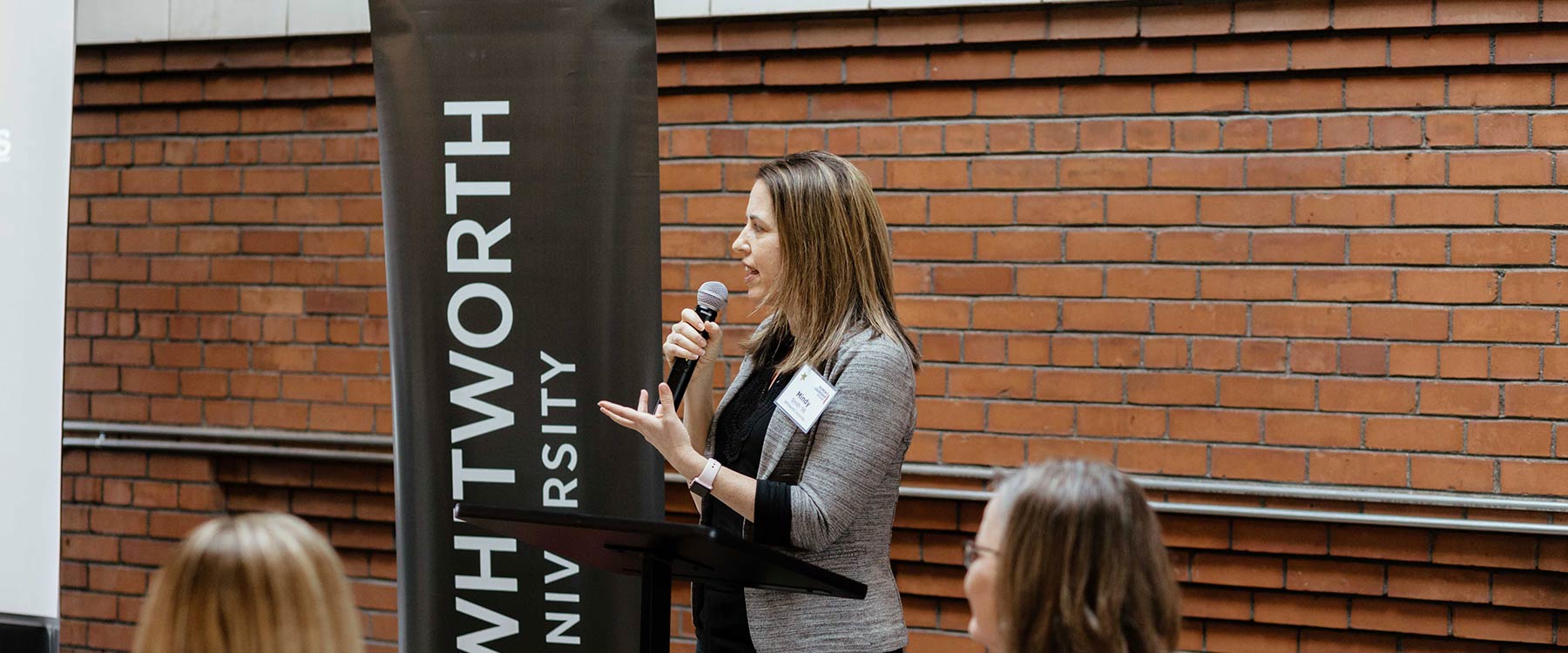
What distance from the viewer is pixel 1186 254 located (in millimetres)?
3018

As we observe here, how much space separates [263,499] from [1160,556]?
3208mm

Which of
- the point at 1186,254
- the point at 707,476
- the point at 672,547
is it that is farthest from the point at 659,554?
the point at 1186,254

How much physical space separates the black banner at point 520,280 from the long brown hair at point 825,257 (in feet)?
1.33

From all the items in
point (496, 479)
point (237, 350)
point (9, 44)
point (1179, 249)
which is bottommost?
point (496, 479)

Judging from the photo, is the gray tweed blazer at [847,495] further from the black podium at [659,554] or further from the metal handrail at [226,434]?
the metal handrail at [226,434]

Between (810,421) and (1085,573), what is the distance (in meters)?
0.76

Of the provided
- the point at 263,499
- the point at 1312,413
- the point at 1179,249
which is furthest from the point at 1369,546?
the point at 263,499

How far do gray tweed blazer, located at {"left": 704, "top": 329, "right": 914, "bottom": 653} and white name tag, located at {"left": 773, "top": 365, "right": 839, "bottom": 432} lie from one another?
0.02 meters

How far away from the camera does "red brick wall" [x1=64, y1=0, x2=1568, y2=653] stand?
2.84m

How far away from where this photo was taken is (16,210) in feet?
8.37

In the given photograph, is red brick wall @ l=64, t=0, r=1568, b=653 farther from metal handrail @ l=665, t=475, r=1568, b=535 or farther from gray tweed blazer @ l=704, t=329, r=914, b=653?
gray tweed blazer @ l=704, t=329, r=914, b=653

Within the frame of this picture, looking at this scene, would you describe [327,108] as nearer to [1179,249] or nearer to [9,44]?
[9,44]

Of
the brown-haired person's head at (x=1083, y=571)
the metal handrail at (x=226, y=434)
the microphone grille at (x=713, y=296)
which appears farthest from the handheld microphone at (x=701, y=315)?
the metal handrail at (x=226, y=434)

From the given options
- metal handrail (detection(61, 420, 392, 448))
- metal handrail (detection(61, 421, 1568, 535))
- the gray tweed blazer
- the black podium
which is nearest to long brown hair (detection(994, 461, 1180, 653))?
the black podium
